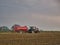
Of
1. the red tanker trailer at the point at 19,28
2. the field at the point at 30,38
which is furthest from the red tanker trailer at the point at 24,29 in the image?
the field at the point at 30,38

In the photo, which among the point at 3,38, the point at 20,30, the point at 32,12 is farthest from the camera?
the point at 32,12

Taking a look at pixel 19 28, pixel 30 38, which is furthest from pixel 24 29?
pixel 30 38

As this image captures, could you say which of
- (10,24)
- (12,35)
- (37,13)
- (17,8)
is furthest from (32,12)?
(12,35)

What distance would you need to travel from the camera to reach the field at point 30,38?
2047mm

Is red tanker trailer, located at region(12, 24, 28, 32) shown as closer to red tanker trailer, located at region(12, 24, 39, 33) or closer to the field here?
red tanker trailer, located at region(12, 24, 39, 33)

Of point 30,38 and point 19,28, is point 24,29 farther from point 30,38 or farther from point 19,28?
point 30,38

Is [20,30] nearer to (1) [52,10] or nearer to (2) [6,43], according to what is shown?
(2) [6,43]

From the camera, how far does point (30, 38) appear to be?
2.13 meters

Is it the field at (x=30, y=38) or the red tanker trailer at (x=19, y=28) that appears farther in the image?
the red tanker trailer at (x=19, y=28)

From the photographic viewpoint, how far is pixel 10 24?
2332 mm

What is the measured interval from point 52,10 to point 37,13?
0.85ft

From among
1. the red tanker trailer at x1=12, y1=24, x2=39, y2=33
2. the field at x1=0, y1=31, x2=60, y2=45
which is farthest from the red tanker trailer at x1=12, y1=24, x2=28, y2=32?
the field at x1=0, y1=31, x2=60, y2=45

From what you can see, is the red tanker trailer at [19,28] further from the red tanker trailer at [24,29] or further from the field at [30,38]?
the field at [30,38]

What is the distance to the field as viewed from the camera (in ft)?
6.72
